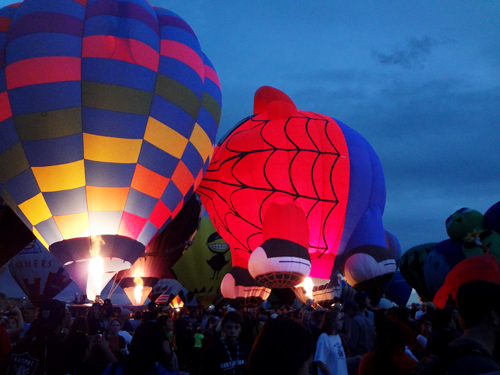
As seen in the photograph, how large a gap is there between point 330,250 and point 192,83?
454 centimetres

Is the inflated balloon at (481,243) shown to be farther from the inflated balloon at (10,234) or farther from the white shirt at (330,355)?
the inflated balloon at (10,234)

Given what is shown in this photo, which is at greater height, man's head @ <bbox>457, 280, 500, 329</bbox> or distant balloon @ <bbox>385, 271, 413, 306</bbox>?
man's head @ <bbox>457, 280, 500, 329</bbox>

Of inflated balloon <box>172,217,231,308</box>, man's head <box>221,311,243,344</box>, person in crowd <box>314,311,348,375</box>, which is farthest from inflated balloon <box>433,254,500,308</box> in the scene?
inflated balloon <box>172,217,231,308</box>

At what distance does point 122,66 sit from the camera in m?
6.83

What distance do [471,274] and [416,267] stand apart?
6.27 m

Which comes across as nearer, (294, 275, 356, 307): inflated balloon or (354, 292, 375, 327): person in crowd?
(354, 292, 375, 327): person in crowd

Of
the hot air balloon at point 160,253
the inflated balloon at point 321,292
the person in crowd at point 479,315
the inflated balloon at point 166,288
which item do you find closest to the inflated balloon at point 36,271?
the inflated balloon at point 166,288

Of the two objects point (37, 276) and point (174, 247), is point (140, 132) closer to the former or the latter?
point (174, 247)

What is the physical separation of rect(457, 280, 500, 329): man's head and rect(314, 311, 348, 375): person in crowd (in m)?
1.47

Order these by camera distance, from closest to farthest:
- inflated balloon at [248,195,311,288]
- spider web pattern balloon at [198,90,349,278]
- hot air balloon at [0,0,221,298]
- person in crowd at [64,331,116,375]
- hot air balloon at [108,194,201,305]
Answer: person in crowd at [64,331,116,375]
hot air balloon at [0,0,221,298]
inflated balloon at [248,195,311,288]
spider web pattern balloon at [198,90,349,278]
hot air balloon at [108,194,201,305]

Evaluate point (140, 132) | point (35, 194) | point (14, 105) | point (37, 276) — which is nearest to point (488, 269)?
Answer: point (140, 132)

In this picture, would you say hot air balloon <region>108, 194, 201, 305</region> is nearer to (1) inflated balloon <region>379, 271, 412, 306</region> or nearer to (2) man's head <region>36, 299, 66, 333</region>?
(2) man's head <region>36, 299, 66, 333</region>

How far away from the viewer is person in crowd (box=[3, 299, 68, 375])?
2.20m

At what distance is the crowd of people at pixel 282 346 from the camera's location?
4.19ft
